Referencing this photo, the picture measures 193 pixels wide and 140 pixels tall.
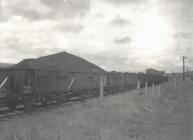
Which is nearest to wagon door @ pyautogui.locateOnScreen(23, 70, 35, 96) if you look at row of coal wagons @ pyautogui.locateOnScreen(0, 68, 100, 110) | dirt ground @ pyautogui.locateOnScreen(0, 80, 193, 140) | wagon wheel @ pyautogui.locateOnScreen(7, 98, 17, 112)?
row of coal wagons @ pyautogui.locateOnScreen(0, 68, 100, 110)

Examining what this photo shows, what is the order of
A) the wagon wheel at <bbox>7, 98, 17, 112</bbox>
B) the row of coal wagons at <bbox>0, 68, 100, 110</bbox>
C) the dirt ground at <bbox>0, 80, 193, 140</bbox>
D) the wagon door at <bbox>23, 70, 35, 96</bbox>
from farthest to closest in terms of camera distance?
the wagon door at <bbox>23, 70, 35, 96</bbox> → the wagon wheel at <bbox>7, 98, 17, 112</bbox> → the row of coal wagons at <bbox>0, 68, 100, 110</bbox> → the dirt ground at <bbox>0, 80, 193, 140</bbox>

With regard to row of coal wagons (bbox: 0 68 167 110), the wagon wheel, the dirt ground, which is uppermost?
row of coal wagons (bbox: 0 68 167 110)

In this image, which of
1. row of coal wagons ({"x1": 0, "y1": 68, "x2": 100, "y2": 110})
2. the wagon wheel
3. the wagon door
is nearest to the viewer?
row of coal wagons ({"x1": 0, "y1": 68, "x2": 100, "y2": 110})

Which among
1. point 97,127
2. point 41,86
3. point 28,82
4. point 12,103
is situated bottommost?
point 97,127

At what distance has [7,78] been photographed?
434 inches

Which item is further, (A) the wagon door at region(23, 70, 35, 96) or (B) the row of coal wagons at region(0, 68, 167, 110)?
(A) the wagon door at region(23, 70, 35, 96)

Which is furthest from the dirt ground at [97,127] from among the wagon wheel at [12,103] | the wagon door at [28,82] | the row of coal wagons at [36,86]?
the wagon door at [28,82]

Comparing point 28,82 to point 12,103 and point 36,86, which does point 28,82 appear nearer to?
point 36,86

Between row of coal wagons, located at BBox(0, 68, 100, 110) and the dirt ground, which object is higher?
row of coal wagons, located at BBox(0, 68, 100, 110)

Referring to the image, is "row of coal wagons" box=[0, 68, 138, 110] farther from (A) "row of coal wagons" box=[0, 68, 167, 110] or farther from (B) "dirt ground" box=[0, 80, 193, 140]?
(B) "dirt ground" box=[0, 80, 193, 140]

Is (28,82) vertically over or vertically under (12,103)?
over

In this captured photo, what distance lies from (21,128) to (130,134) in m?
4.14

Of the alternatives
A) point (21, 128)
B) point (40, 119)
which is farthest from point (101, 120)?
point (21, 128)

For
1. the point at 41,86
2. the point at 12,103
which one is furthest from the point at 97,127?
the point at 41,86
